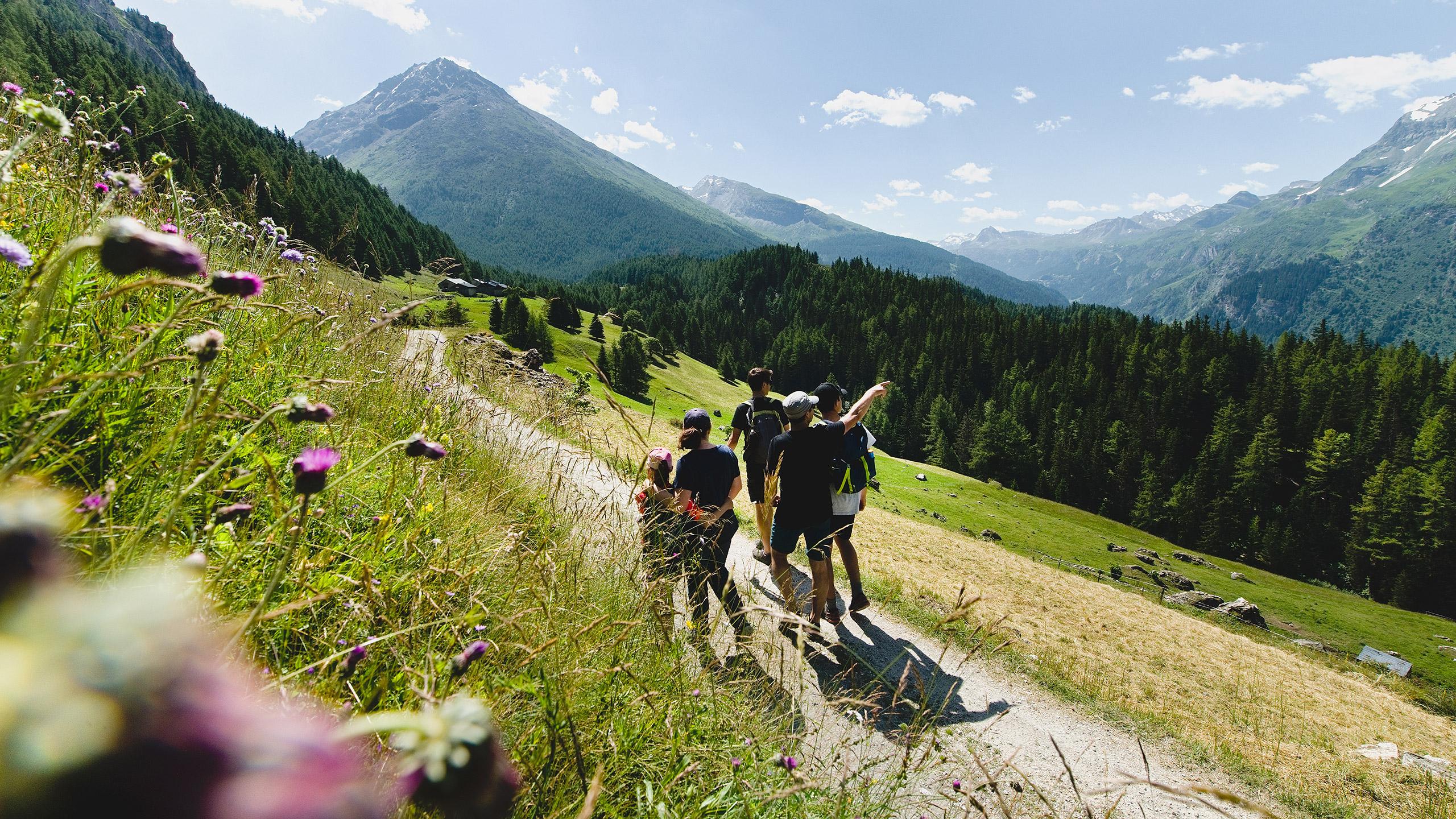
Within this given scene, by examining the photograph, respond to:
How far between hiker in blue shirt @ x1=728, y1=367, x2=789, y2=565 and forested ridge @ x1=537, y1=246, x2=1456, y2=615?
83.3m

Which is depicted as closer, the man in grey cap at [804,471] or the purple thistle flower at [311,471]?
the purple thistle flower at [311,471]

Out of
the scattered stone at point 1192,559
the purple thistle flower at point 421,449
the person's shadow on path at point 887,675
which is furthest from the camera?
the scattered stone at point 1192,559

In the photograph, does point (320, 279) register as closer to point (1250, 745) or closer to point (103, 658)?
point (103, 658)

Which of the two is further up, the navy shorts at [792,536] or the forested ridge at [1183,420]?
the forested ridge at [1183,420]

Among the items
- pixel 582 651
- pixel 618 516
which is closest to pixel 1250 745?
pixel 618 516

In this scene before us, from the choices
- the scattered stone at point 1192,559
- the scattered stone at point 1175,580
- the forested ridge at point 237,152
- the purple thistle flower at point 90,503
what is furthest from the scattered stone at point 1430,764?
the scattered stone at point 1192,559

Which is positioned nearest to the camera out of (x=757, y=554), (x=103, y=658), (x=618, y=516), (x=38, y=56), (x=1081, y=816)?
(x=103, y=658)

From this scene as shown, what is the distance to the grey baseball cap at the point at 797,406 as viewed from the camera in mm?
6980

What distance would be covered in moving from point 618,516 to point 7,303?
3.19 m

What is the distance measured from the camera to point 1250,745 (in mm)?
9469

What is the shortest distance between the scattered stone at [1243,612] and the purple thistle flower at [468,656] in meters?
50.3

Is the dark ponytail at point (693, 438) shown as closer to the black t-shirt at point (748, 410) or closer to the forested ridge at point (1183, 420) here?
the black t-shirt at point (748, 410)

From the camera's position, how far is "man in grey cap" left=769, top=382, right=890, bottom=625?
7102 mm

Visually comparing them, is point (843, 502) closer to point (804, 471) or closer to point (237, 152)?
point (804, 471)
